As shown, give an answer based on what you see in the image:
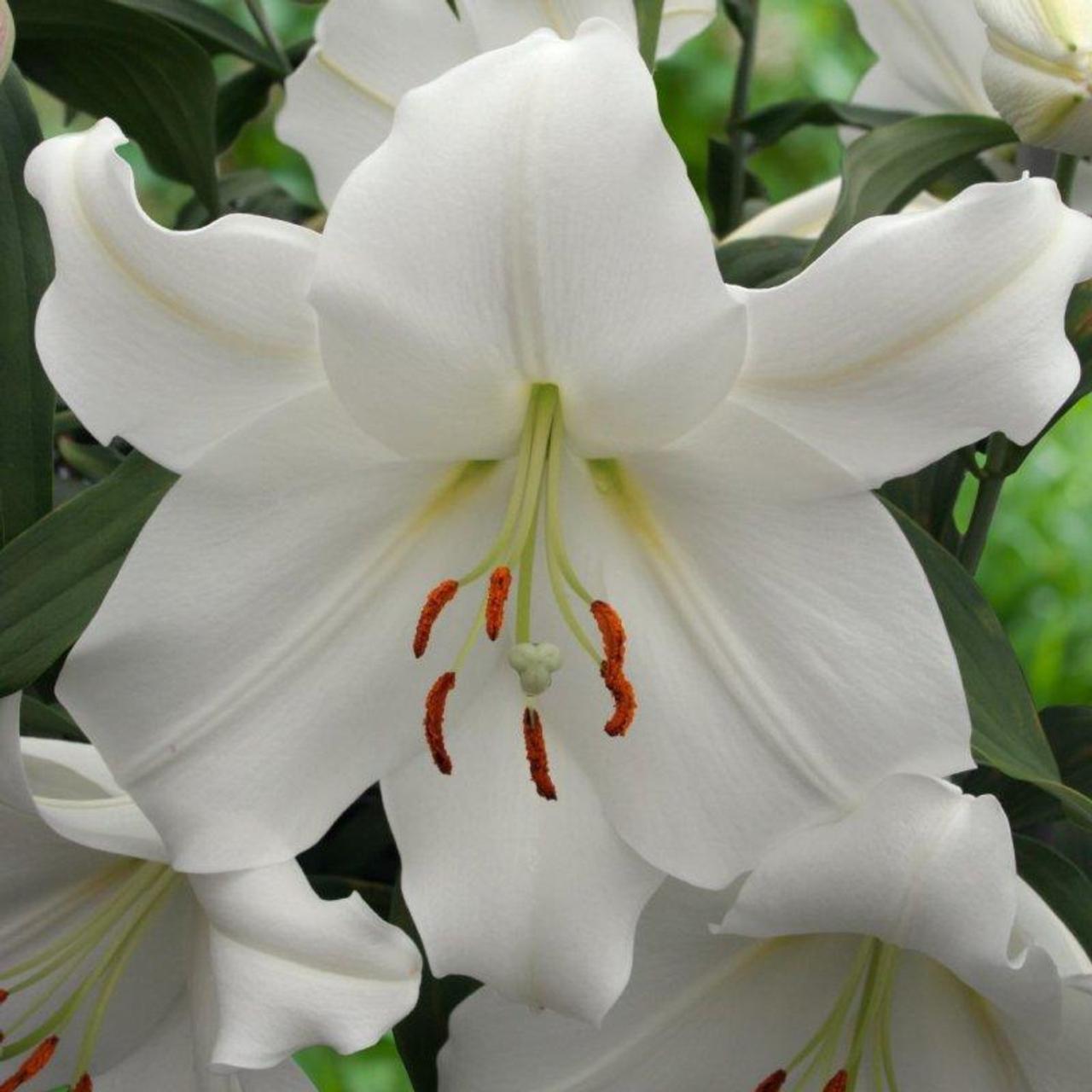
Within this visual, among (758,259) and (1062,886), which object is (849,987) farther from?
(758,259)

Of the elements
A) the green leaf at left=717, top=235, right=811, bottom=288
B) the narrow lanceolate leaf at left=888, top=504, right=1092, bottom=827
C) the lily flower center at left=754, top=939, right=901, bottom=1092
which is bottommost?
the lily flower center at left=754, top=939, right=901, bottom=1092

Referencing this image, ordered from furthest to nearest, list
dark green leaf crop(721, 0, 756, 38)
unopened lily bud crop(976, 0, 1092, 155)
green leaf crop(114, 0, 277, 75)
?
dark green leaf crop(721, 0, 756, 38) → green leaf crop(114, 0, 277, 75) → unopened lily bud crop(976, 0, 1092, 155)

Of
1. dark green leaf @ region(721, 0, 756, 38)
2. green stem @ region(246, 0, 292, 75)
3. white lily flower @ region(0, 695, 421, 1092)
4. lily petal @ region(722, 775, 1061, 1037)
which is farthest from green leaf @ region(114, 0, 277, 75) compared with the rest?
lily petal @ region(722, 775, 1061, 1037)

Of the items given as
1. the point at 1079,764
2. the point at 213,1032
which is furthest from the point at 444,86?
the point at 1079,764

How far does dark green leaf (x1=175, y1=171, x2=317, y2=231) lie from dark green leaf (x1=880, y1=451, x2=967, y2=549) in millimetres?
377

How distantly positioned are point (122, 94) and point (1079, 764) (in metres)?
0.50

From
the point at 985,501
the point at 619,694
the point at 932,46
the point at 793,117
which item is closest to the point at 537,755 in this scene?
the point at 619,694

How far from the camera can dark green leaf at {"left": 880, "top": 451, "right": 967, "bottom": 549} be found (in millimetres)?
667

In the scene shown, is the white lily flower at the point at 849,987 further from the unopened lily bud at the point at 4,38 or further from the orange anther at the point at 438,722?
the unopened lily bud at the point at 4,38

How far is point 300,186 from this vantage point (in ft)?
3.42

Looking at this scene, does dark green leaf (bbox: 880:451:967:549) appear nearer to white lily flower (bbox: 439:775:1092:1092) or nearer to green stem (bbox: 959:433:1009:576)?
green stem (bbox: 959:433:1009:576)

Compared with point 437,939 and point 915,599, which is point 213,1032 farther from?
point 915,599

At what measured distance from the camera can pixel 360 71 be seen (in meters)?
0.63

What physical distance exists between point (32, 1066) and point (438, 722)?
202 millimetres
